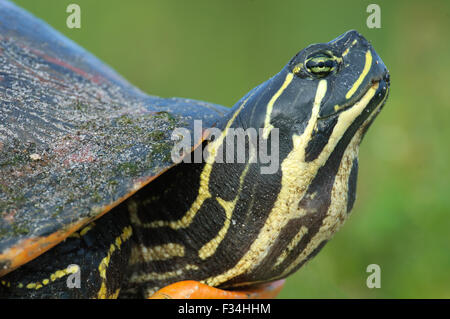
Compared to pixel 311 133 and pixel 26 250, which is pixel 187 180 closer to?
pixel 311 133

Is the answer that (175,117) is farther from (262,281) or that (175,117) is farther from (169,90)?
(169,90)

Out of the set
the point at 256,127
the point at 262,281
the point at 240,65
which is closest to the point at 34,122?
the point at 256,127

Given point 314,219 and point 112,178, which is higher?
point 112,178

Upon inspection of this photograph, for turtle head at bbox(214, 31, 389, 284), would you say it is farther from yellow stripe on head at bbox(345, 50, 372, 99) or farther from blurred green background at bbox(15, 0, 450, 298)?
blurred green background at bbox(15, 0, 450, 298)

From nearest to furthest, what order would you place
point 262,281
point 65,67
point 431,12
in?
1. point 262,281
2. point 65,67
3. point 431,12
